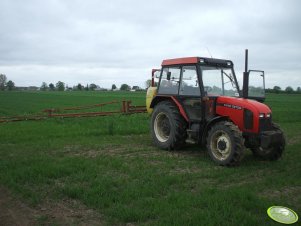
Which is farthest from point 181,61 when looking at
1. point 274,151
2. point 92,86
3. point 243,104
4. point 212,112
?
point 92,86

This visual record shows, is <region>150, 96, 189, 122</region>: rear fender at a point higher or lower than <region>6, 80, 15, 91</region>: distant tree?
lower

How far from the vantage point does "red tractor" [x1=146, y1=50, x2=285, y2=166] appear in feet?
24.3

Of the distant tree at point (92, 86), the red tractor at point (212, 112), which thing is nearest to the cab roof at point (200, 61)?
the red tractor at point (212, 112)

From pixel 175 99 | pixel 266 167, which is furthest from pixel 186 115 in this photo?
pixel 266 167

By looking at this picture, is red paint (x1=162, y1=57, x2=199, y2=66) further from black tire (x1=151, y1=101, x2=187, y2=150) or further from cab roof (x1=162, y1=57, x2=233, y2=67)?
black tire (x1=151, y1=101, x2=187, y2=150)

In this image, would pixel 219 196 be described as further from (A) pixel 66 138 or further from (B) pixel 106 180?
(A) pixel 66 138

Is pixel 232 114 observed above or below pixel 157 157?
above

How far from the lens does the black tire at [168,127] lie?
889cm

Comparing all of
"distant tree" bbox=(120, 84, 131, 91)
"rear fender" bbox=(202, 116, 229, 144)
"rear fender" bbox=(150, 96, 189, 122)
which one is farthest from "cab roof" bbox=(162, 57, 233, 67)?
"distant tree" bbox=(120, 84, 131, 91)

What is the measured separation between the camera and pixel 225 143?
7535 millimetres

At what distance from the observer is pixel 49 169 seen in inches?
265

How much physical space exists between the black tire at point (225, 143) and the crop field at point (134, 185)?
7.9 inches

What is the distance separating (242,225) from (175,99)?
5076mm

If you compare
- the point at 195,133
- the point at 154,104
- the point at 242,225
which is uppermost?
the point at 154,104
